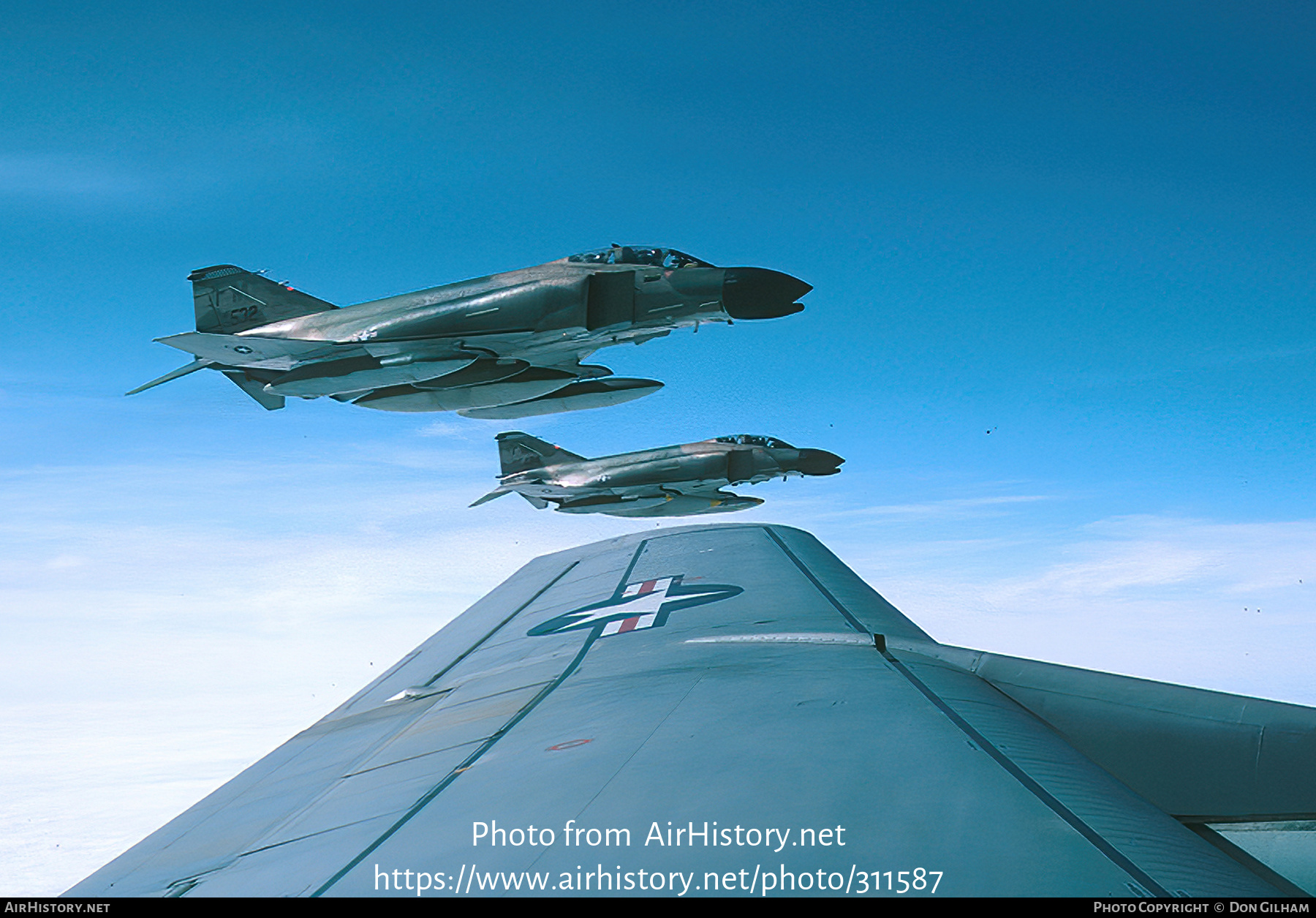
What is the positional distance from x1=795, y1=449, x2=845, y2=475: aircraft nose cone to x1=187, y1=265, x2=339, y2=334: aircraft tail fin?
18.4 meters

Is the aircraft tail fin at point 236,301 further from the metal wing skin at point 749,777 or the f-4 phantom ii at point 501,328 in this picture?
the metal wing skin at point 749,777

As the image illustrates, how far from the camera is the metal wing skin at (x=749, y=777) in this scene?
9.53 feet

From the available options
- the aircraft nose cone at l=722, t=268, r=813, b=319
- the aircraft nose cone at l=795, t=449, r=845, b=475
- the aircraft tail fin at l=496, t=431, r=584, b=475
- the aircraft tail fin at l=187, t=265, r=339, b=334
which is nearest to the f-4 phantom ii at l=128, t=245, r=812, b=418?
the aircraft nose cone at l=722, t=268, r=813, b=319

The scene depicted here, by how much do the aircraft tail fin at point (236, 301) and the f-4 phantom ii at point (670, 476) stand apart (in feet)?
36.6

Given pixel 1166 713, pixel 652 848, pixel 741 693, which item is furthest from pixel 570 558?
pixel 652 848

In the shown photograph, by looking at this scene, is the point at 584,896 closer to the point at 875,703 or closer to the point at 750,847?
the point at 750,847

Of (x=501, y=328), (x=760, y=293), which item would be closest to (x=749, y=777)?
(x=760, y=293)

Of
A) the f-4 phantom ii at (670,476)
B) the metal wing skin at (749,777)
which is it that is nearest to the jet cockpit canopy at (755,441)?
the f-4 phantom ii at (670,476)

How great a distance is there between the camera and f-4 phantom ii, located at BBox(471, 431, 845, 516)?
32.5 meters

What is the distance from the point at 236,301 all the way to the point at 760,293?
1600 cm

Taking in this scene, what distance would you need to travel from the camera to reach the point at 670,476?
32.5 m

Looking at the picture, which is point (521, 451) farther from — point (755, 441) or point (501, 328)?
point (501, 328)

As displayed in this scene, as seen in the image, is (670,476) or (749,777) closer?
(749,777)

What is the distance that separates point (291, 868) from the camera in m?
3.48
